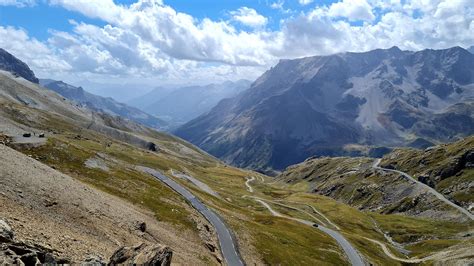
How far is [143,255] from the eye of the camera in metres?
39.3

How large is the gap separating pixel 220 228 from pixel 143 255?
4783 centimetres

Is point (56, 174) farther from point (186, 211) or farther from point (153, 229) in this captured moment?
point (186, 211)

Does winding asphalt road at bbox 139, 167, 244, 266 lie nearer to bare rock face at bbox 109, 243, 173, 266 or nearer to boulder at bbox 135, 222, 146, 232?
boulder at bbox 135, 222, 146, 232

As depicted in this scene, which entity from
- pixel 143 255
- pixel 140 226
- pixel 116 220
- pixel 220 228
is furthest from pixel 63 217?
pixel 220 228

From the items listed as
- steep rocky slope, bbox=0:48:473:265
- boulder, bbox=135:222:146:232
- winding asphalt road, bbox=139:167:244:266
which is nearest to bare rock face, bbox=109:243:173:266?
steep rocky slope, bbox=0:48:473:265

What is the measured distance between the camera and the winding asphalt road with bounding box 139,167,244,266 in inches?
2906

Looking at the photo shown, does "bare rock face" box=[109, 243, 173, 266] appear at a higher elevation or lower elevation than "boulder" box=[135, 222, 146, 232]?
higher

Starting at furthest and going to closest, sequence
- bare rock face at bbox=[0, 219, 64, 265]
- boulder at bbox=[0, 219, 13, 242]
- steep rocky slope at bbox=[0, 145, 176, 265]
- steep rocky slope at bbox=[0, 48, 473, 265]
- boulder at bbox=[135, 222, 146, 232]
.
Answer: boulder at bbox=[135, 222, 146, 232] < steep rocky slope at bbox=[0, 48, 473, 265] < steep rocky slope at bbox=[0, 145, 176, 265] < boulder at bbox=[0, 219, 13, 242] < bare rock face at bbox=[0, 219, 64, 265]

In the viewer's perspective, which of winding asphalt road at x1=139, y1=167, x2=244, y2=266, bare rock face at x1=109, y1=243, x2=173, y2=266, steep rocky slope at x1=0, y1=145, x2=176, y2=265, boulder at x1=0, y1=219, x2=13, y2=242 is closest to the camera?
boulder at x1=0, y1=219, x2=13, y2=242

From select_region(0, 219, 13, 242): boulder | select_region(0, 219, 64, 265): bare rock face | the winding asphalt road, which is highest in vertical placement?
select_region(0, 219, 13, 242): boulder

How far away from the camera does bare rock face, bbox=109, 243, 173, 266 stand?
38.8 m

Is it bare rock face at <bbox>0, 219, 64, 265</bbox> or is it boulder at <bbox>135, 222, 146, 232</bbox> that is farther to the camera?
boulder at <bbox>135, 222, 146, 232</bbox>

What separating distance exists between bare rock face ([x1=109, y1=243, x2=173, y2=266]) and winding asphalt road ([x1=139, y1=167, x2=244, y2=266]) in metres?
31.8

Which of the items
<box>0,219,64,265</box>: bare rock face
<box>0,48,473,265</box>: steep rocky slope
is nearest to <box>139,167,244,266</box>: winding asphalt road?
<box>0,48,473,265</box>: steep rocky slope
